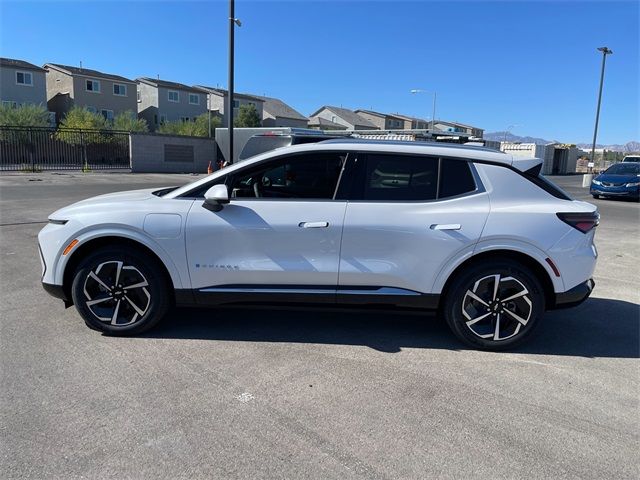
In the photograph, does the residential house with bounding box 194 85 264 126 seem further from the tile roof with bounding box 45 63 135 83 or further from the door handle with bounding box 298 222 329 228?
the door handle with bounding box 298 222 329 228

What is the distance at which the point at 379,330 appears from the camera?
4.44 meters

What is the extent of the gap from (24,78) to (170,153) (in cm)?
2552

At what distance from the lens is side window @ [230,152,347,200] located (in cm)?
402

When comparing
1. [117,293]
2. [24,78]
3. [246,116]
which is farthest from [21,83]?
[117,293]

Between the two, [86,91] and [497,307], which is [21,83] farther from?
[497,307]

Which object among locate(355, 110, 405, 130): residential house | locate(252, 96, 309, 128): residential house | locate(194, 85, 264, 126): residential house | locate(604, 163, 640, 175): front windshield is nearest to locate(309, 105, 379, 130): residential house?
locate(355, 110, 405, 130): residential house

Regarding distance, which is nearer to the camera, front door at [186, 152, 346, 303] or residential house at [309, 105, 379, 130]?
front door at [186, 152, 346, 303]

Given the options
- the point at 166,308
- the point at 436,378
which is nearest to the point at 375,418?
the point at 436,378

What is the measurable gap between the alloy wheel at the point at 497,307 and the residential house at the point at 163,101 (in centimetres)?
5835

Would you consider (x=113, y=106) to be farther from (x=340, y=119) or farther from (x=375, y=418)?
(x=375, y=418)

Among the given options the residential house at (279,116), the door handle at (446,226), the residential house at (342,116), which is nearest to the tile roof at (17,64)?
the residential house at (279,116)

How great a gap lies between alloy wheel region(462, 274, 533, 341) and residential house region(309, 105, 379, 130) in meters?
76.6

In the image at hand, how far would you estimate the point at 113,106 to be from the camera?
171 feet

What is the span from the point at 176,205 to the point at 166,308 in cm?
90
